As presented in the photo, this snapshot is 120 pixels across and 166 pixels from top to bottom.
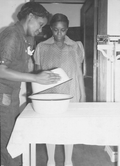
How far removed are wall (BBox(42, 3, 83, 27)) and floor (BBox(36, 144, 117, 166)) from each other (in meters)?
2.69

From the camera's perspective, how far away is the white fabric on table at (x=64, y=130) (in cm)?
138

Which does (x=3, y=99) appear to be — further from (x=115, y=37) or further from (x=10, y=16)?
(x=10, y=16)

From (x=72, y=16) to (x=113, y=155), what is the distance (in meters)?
3.07

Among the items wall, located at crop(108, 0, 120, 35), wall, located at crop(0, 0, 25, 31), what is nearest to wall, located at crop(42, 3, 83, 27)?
wall, located at crop(0, 0, 25, 31)

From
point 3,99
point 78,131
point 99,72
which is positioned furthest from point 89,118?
point 99,72

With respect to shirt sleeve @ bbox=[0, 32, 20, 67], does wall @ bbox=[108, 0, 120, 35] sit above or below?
above

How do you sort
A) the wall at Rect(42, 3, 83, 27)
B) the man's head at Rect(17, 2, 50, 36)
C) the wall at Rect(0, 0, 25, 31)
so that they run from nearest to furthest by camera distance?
the man's head at Rect(17, 2, 50, 36) → the wall at Rect(0, 0, 25, 31) → the wall at Rect(42, 3, 83, 27)

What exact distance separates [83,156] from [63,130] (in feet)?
3.91

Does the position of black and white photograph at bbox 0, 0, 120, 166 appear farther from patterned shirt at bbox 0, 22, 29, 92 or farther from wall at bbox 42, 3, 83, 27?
wall at bbox 42, 3, 83, 27

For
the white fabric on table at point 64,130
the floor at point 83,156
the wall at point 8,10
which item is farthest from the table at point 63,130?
the wall at point 8,10

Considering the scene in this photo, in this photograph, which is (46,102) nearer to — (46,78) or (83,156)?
(46,78)

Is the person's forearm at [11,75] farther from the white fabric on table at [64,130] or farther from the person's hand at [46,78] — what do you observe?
the white fabric on table at [64,130]

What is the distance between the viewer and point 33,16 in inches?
58.7

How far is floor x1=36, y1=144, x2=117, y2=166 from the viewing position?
88.5 inches
